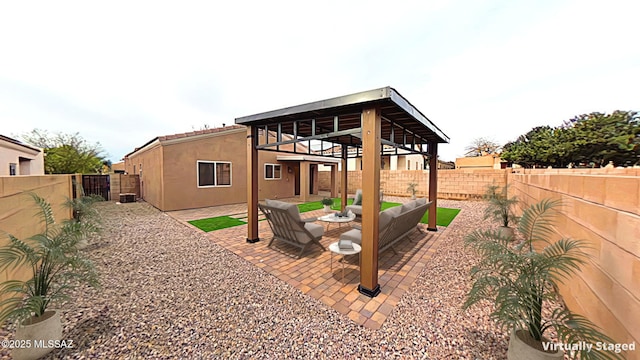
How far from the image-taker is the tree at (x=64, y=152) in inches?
622

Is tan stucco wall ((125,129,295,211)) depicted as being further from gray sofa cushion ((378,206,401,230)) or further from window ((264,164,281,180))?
gray sofa cushion ((378,206,401,230))

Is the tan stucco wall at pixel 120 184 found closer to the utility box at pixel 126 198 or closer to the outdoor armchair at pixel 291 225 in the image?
the utility box at pixel 126 198

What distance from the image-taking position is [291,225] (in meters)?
4.30

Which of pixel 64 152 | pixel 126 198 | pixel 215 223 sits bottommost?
pixel 215 223

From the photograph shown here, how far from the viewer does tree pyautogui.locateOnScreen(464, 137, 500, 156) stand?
1241 inches

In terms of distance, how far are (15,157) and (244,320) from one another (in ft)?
48.5

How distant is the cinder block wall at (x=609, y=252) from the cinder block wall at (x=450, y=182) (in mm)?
10608

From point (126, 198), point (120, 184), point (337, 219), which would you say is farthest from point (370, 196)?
point (120, 184)

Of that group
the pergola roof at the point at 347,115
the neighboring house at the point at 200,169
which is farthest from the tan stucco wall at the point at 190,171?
the pergola roof at the point at 347,115

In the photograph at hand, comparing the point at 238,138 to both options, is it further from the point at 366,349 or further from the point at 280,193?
the point at 366,349

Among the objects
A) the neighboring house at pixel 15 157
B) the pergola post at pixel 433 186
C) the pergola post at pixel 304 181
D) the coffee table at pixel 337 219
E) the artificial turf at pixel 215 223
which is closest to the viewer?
the coffee table at pixel 337 219

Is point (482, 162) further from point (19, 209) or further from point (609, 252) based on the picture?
point (19, 209)

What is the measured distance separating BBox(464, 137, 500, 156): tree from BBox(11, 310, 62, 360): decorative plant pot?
40.6 metres

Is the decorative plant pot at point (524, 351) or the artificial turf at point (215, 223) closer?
the decorative plant pot at point (524, 351)
